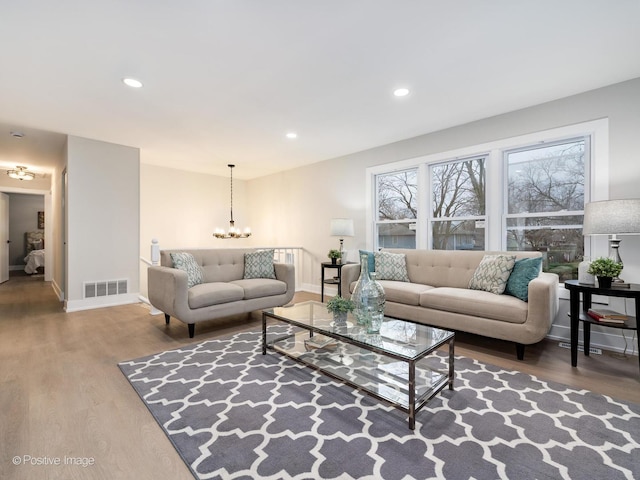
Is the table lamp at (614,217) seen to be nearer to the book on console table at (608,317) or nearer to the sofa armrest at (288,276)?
the book on console table at (608,317)

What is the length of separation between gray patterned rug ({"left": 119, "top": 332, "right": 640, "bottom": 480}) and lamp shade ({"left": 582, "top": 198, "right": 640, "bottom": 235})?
4.15 feet

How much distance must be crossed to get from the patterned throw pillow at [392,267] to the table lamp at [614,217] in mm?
1816

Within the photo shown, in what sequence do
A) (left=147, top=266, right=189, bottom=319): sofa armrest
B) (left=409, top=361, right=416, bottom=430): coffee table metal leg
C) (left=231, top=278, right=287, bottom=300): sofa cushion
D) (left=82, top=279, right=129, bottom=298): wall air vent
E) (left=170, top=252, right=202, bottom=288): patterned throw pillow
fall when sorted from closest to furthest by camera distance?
(left=409, top=361, right=416, bottom=430): coffee table metal leg < (left=147, top=266, right=189, bottom=319): sofa armrest < (left=170, top=252, right=202, bottom=288): patterned throw pillow < (left=231, top=278, right=287, bottom=300): sofa cushion < (left=82, top=279, right=129, bottom=298): wall air vent

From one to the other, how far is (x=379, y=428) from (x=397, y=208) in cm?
354

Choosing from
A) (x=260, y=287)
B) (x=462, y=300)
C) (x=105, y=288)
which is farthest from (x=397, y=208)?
(x=105, y=288)

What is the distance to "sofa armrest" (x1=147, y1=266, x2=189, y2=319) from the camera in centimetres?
305

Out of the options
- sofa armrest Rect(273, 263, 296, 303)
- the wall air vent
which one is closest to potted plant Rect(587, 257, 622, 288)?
sofa armrest Rect(273, 263, 296, 303)

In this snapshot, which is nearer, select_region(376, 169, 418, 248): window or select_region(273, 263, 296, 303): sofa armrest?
select_region(273, 263, 296, 303): sofa armrest

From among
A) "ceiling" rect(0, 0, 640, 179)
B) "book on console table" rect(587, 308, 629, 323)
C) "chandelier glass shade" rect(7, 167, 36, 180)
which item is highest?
"ceiling" rect(0, 0, 640, 179)

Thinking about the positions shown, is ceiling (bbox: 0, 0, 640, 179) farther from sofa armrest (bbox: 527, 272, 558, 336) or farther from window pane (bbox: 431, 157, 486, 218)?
sofa armrest (bbox: 527, 272, 558, 336)

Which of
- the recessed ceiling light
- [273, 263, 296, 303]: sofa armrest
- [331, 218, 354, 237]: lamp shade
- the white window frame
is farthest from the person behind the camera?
[331, 218, 354, 237]: lamp shade

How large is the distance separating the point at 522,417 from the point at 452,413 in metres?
0.39

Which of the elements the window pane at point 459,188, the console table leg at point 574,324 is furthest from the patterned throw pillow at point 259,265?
the console table leg at point 574,324

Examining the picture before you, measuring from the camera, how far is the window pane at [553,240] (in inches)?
125
